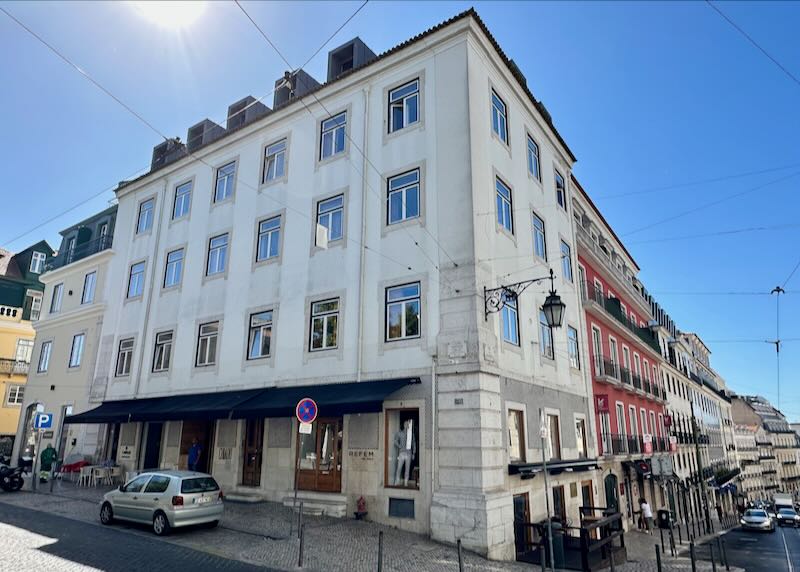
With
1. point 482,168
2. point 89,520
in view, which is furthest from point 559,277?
point 89,520

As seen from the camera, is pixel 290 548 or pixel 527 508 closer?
pixel 290 548

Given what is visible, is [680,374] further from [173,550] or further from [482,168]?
[173,550]

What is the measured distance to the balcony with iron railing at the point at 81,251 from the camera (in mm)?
27938

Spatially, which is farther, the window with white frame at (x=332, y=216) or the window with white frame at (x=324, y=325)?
the window with white frame at (x=332, y=216)

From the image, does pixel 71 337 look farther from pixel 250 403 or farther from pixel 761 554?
pixel 761 554

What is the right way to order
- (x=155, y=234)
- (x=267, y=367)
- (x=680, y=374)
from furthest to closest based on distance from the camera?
(x=680, y=374)
(x=155, y=234)
(x=267, y=367)

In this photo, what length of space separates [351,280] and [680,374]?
3856cm

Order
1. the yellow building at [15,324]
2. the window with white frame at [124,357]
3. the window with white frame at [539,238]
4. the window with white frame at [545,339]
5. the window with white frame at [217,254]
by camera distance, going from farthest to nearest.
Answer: the yellow building at [15,324]
the window with white frame at [124,357]
the window with white frame at [217,254]
the window with white frame at [539,238]
the window with white frame at [545,339]

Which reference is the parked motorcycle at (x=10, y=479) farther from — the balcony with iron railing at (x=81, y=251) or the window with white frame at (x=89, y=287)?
the balcony with iron railing at (x=81, y=251)

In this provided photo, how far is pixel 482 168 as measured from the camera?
15.7 m

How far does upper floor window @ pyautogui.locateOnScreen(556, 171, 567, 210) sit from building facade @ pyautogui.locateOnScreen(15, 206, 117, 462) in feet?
74.2

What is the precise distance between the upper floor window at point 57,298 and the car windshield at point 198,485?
2159cm

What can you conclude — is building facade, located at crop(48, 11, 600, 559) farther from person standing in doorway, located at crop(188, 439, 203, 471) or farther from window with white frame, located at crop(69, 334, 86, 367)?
window with white frame, located at crop(69, 334, 86, 367)

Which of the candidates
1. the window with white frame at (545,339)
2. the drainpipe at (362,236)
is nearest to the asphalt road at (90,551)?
the drainpipe at (362,236)
